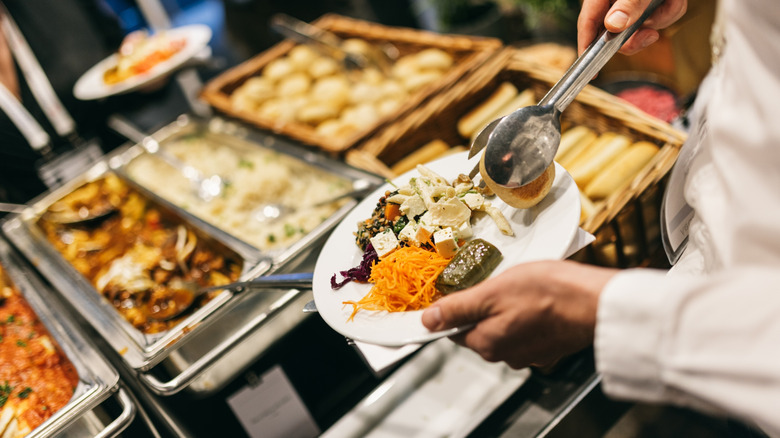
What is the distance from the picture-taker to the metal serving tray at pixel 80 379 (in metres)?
1.68

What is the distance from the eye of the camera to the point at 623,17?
137 centimetres

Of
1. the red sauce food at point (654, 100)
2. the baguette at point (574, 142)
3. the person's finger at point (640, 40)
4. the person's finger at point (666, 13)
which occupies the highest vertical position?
the person's finger at point (666, 13)

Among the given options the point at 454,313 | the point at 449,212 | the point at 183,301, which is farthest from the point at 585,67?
the point at 183,301

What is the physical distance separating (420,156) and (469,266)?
1.35 meters

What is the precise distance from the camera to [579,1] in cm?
339

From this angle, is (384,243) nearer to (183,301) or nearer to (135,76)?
(183,301)

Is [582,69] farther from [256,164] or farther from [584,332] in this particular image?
[256,164]

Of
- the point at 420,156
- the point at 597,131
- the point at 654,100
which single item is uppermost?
the point at 420,156

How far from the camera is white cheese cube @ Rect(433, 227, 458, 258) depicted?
1.36 m

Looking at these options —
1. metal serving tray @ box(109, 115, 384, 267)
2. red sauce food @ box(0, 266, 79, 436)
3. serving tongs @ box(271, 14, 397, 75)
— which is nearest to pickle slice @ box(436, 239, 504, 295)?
metal serving tray @ box(109, 115, 384, 267)

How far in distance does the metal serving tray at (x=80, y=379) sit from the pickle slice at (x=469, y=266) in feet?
3.96

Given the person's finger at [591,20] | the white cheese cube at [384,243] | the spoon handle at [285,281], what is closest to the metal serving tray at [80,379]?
the spoon handle at [285,281]

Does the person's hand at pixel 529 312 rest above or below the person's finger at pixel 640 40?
below

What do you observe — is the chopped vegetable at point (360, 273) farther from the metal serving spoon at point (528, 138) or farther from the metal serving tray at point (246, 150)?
the metal serving tray at point (246, 150)
